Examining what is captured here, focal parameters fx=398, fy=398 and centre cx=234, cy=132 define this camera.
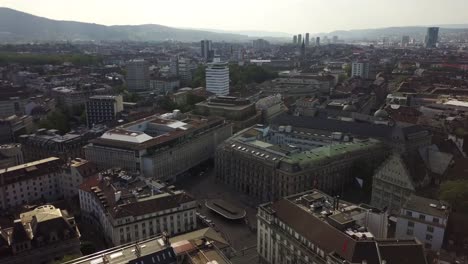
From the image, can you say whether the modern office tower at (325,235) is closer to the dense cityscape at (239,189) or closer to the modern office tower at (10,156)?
the dense cityscape at (239,189)

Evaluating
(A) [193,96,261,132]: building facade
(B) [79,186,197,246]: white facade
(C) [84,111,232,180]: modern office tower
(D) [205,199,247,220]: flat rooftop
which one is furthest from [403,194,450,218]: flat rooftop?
(A) [193,96,261,132]: building facade

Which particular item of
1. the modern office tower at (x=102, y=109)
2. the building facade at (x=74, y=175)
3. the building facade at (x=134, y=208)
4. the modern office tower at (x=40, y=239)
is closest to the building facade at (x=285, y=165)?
the building facade at (x=134, y=208)

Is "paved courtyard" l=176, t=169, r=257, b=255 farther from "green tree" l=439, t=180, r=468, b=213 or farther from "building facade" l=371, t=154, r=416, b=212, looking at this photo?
"green tree" l=439, t=180, r=468, b=213

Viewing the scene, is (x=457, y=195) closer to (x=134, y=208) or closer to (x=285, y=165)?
(x=285, y=165)

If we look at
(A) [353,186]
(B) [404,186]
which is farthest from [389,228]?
(A) [353,186]

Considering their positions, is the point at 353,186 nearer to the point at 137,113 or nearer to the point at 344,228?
the point at 344,228

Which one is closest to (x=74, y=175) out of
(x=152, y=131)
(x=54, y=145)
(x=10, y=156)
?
(x=54, y=145)
